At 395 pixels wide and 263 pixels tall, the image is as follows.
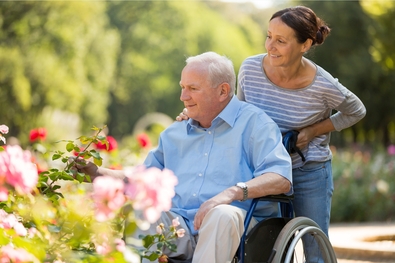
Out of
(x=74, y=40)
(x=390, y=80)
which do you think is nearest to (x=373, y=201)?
(x=390, y=80)

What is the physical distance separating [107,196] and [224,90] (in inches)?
62.3

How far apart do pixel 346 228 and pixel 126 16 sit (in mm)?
36591

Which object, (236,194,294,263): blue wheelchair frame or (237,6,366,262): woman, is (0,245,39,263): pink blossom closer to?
(236,194,294,263): blue wheelchair frame

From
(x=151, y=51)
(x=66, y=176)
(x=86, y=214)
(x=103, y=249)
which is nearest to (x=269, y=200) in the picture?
(x=66, y=176)

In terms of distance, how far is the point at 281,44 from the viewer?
331 centimetres

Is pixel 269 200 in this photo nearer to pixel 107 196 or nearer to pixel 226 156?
pixel 226 156

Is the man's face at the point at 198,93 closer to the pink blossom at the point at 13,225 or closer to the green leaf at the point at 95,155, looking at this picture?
the green leaf at the point at 95,155

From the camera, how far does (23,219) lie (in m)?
2.36

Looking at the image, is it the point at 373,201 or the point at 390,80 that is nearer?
the point at 373,201

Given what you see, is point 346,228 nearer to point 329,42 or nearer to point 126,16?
point 329,42

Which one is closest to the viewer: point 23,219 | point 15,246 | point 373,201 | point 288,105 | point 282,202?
point 15,246

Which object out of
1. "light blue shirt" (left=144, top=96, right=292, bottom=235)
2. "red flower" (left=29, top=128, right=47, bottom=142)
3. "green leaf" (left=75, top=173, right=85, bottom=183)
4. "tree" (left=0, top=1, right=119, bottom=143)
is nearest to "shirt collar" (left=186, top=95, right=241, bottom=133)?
"light blue shirt" (left=144, top=96, right=292, bottom=235)

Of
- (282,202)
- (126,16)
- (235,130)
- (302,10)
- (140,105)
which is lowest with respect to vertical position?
(140,105)

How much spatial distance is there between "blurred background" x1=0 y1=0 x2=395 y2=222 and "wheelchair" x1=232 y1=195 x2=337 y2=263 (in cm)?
636
